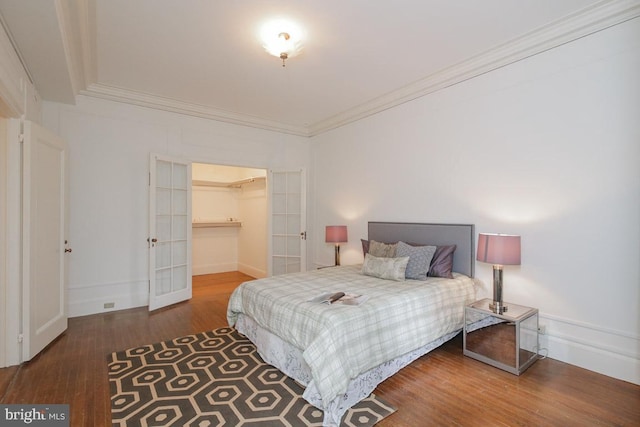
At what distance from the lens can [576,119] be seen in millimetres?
2674

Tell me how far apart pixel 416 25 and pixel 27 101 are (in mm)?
3712

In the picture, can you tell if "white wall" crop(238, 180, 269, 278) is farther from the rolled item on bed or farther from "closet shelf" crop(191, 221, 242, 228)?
the rolled item on bed

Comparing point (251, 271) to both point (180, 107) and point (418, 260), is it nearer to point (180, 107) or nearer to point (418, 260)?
point (180, 107)

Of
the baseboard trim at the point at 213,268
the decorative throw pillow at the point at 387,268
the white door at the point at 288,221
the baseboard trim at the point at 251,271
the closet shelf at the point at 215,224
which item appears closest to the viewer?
the decorative throw pillow at the point at 387,268

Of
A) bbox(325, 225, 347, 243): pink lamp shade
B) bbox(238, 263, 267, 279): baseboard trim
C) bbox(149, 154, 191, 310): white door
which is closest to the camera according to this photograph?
bbox(149, 154, 191, 310): white door

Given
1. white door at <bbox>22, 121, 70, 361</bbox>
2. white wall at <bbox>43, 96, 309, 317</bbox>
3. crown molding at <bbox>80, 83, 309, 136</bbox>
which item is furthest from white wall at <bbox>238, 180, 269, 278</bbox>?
white door at <bbox>22, 121, 70, 361</bbox>

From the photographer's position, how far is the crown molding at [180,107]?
13.0 feet

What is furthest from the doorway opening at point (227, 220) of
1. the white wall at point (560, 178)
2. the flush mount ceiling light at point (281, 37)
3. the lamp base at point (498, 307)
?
the lamp base at point (498, 307)

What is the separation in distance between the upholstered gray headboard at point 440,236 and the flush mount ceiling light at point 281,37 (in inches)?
96.6

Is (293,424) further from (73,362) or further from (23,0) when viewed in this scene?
(23,0)

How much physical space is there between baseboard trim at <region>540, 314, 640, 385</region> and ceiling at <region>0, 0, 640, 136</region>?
2503 mm

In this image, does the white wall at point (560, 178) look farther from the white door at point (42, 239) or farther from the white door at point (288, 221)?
the white door at point (42, 239)

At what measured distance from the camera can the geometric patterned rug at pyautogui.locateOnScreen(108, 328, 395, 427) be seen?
6.41 ft

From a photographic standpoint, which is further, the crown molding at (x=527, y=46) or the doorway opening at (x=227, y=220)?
the doorway opening at (x=227, y=220)
